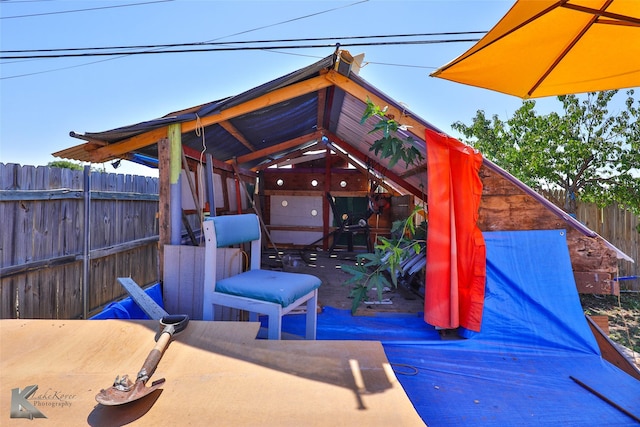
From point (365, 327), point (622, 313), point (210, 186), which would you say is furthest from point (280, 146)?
point (622, 313)

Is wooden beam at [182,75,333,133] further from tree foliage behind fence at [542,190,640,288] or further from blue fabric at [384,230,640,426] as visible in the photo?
tree foliage behind fence at [542,190,640,288]

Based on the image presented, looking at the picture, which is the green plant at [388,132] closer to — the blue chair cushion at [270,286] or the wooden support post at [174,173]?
the blue chair cushion at [270,286]

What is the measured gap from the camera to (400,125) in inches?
114

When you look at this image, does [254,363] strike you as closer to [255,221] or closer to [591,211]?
[255,221]

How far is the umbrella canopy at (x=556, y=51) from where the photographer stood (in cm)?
192

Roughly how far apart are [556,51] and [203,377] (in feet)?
9.86

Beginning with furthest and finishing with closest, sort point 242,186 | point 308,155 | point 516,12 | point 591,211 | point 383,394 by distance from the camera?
point 308,155 < point 242,186 < point 591,211 < point 516,12 < point 383,394

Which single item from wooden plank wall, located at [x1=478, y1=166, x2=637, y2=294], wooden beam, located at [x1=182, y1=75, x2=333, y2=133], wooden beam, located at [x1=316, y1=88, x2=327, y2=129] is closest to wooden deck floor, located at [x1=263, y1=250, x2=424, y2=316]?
wooden plank wall, located at [x1=478, y1=166, x2=637, y2=294]

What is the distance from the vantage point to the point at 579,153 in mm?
5578

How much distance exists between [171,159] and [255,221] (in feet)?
3.69

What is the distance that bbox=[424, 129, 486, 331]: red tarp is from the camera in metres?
2.65

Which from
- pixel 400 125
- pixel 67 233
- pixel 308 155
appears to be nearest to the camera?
pixel 400 125

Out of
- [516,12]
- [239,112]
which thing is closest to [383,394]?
[516,12]

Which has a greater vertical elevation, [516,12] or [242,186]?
[516,12]
